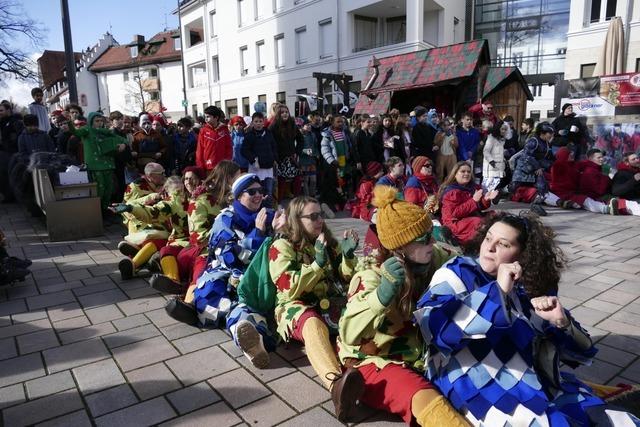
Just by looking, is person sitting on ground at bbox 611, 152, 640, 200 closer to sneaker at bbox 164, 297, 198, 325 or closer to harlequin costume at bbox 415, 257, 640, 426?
harlequin costume at bbox 415, 257, 640, 426

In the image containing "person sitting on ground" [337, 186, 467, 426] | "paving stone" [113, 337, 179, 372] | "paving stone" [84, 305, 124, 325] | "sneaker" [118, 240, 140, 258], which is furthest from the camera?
"sneaker" [118, 240, 140, 258]

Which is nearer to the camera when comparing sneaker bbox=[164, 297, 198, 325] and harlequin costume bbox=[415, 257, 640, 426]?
harlequin costume bbox=[415, 257, 640, 426]

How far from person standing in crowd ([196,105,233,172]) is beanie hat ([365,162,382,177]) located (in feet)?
8.65

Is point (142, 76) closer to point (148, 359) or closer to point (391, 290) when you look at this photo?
point (148, 359)

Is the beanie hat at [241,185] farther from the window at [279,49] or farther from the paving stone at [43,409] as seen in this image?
the window at [279,49]

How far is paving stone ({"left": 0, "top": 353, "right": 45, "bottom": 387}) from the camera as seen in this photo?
292cm

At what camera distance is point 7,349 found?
11.0 feet

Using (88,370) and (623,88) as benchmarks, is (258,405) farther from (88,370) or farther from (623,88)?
(623,88)

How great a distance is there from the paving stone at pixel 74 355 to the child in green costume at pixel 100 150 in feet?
15.3

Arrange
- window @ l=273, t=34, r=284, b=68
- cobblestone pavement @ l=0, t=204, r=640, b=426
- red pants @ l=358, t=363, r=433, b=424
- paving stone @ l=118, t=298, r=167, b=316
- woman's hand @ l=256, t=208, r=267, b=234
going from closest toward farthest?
red pants @ l=358, t=363, r=433, b=424
cobblestone pavement @ l=0, t=204, r=640, b=426
woman's hand @ l=256, t=208, r=267, b=234
paving stone @ l=118, t=298, r=167, b=316
window @ l=273, t=34, r=284, b=68

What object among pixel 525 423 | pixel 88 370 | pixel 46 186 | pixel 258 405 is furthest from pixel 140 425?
pixel 46 186

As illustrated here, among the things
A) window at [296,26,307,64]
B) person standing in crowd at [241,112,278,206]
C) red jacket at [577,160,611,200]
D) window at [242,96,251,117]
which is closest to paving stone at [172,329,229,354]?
person standing in crowd at [241,112,278,206]

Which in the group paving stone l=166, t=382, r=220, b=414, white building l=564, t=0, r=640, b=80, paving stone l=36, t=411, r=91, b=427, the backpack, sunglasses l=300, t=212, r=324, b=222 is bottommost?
paving stone l=166, t=382, r=220, b=414

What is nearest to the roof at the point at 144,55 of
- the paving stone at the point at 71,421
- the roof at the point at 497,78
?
the roof at the point at 497,78
